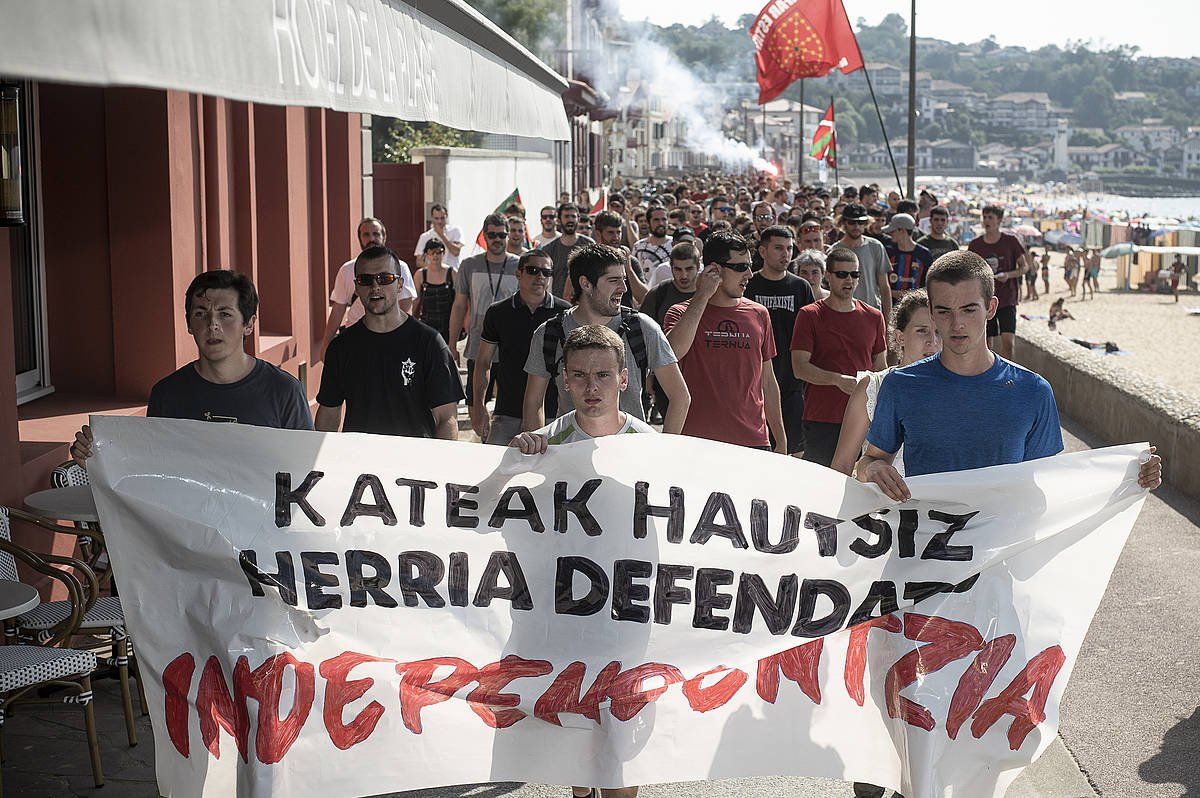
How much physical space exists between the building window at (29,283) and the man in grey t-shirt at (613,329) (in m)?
3.10

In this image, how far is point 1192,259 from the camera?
54094 mm

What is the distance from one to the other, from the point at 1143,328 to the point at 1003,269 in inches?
858

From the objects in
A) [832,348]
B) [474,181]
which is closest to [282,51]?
[832,348]

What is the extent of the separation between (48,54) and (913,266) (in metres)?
11.7

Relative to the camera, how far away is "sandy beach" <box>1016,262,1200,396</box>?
79.8 feet

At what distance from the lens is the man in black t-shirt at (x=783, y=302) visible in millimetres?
8922

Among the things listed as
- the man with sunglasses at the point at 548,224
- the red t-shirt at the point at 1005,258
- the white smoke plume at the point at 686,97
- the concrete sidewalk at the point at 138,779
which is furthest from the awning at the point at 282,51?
the white smoke plume at the point at 686,97

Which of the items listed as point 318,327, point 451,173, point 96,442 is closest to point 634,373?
point 96,442

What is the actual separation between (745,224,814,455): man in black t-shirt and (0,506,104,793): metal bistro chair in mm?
4492

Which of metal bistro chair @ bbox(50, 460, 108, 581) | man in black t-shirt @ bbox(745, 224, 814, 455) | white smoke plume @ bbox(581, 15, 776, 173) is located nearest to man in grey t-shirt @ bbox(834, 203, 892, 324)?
man in black t-shirt @ bbox(745, 224, 814, 455)

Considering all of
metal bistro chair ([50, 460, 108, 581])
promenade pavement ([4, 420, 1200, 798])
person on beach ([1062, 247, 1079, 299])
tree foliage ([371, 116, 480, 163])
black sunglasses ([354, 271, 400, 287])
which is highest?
tree foliage ([371, 116, 480, 163])

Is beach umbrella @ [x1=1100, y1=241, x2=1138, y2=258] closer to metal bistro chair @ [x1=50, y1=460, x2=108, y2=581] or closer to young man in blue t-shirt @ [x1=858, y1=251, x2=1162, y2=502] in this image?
metal bistro chair @ [x1=50, y1=460, x2=108, y2=581]

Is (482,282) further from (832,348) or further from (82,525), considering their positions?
(82,525)

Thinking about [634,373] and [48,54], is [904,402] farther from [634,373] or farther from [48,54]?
[48,54]
